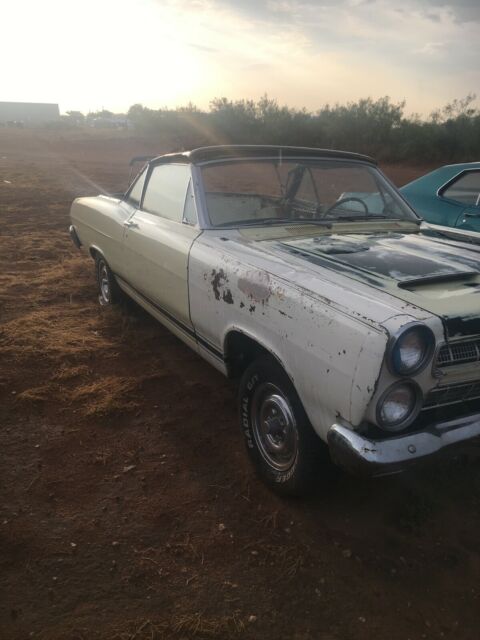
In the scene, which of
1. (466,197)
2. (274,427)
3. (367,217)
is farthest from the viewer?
(466,197)

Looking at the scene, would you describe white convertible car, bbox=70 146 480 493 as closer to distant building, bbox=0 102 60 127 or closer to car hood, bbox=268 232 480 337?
car hood, bbox=268 232 480 337

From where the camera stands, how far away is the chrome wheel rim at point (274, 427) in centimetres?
240

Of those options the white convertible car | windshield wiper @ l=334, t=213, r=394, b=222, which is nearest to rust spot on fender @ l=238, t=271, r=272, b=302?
the white convertible car

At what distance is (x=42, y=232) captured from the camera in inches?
329

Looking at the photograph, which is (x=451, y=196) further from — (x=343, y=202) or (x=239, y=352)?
(x=239, y=352)

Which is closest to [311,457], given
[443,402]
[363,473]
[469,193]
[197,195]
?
[363,473]

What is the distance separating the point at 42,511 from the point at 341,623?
146cm

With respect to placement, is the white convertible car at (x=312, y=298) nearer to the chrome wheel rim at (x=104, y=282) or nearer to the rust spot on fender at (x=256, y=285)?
the rust spot on fender at (x=256, y=285)

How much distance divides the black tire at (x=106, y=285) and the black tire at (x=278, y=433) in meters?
2.56

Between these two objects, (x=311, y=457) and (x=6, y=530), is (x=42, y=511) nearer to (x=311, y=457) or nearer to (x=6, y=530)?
(x=6, y=530)

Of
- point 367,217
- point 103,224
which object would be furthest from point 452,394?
point 103,224

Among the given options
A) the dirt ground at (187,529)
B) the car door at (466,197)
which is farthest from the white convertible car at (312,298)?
the car door at (466,197)

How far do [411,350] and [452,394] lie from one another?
0.37 m

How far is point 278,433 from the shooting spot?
8.25ft
